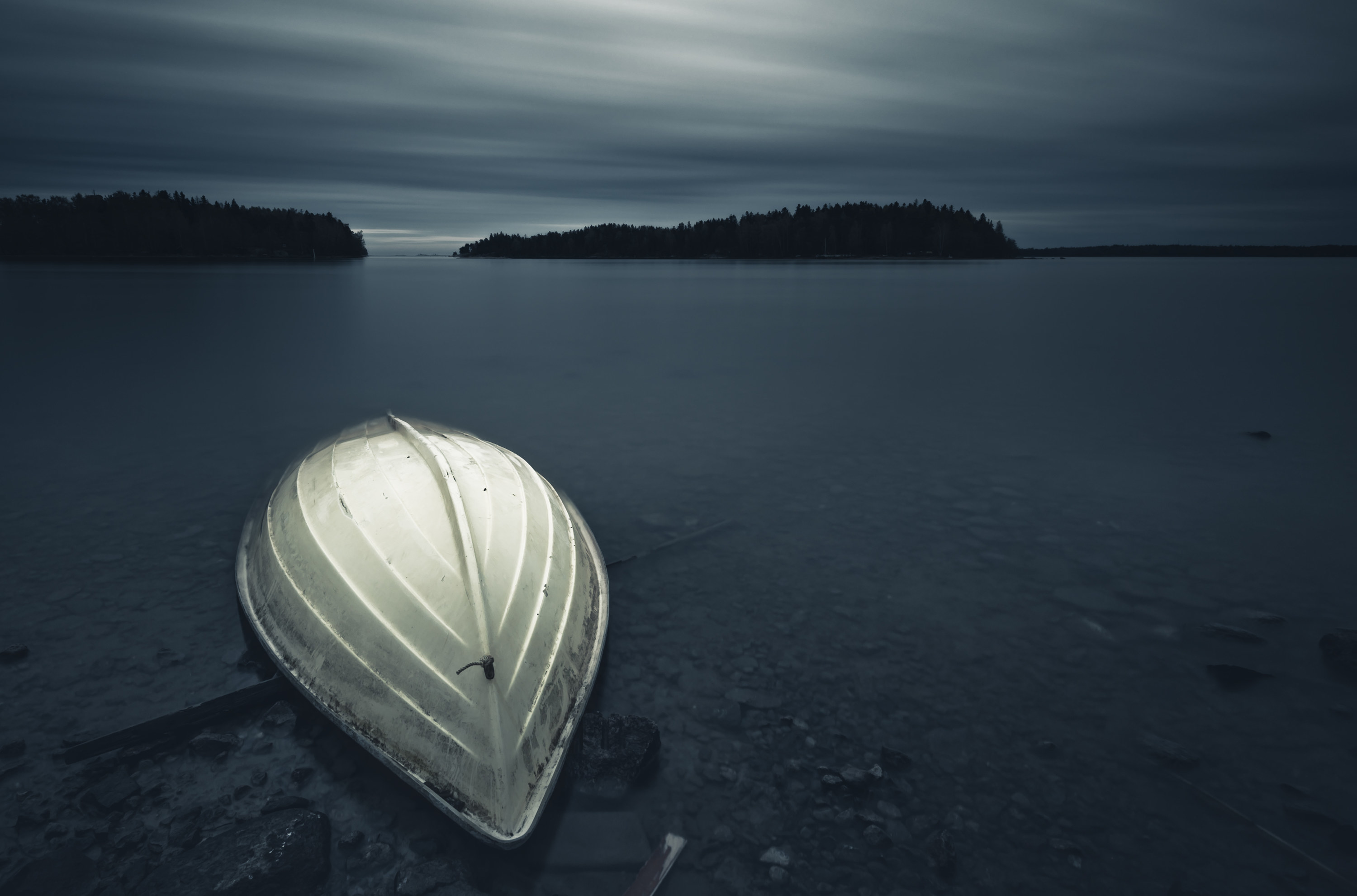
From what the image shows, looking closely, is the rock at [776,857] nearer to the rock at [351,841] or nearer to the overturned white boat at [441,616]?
the overturned white boat at [441,616]

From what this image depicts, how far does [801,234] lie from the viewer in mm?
165875

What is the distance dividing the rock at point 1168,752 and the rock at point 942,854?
65.3 inches

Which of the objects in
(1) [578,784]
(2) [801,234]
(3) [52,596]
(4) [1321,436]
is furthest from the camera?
(2) [801,234]

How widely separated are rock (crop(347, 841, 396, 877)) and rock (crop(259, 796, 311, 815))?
533 mm

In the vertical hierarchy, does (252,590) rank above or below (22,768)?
above

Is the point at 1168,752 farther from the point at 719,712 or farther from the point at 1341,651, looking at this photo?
the point at 719,712

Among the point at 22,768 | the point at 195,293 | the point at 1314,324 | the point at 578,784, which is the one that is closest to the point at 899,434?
the point at 578,784

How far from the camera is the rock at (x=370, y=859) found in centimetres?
360

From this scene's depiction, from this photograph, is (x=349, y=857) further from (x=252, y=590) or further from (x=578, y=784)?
(x=252, y=590)

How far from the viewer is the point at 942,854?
3709 mm

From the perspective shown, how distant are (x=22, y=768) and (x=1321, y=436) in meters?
17.5

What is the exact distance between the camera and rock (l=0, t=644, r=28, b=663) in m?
5.23

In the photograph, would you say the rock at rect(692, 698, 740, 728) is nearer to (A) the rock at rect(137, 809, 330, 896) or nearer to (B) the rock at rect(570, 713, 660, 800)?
(B) the rock at rect(570, 713, 660, 800)

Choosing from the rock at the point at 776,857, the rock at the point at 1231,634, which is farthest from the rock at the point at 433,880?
the rock at the point at 1231,634
